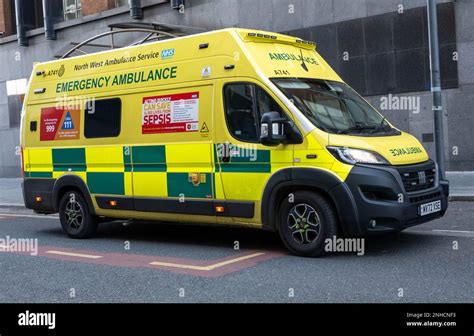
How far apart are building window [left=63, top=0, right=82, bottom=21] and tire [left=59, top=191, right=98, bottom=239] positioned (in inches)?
608

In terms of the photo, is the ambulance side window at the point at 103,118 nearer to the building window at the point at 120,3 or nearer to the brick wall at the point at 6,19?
the building window at the point at 120,3

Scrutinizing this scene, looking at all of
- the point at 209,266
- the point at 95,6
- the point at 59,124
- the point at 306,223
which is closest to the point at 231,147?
the point at 306,223

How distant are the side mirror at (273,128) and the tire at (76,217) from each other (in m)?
3.54

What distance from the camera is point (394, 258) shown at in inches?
261

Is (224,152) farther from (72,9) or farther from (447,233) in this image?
(72,9)

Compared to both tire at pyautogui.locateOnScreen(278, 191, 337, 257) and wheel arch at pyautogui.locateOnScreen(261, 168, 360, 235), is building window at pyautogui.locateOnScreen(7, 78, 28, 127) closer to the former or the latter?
wheel arch at pyautogui.locateOnScreen(261, 168, 360, 235)

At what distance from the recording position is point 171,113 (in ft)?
25.5

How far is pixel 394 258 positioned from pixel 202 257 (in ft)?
7.42

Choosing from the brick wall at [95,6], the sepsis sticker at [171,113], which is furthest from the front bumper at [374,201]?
the brick wall at [95,6]

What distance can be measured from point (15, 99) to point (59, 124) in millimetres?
16536

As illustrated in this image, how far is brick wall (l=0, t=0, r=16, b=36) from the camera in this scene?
25.3 metres

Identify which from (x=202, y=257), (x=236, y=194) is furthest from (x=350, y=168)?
(x=202, y=257)
